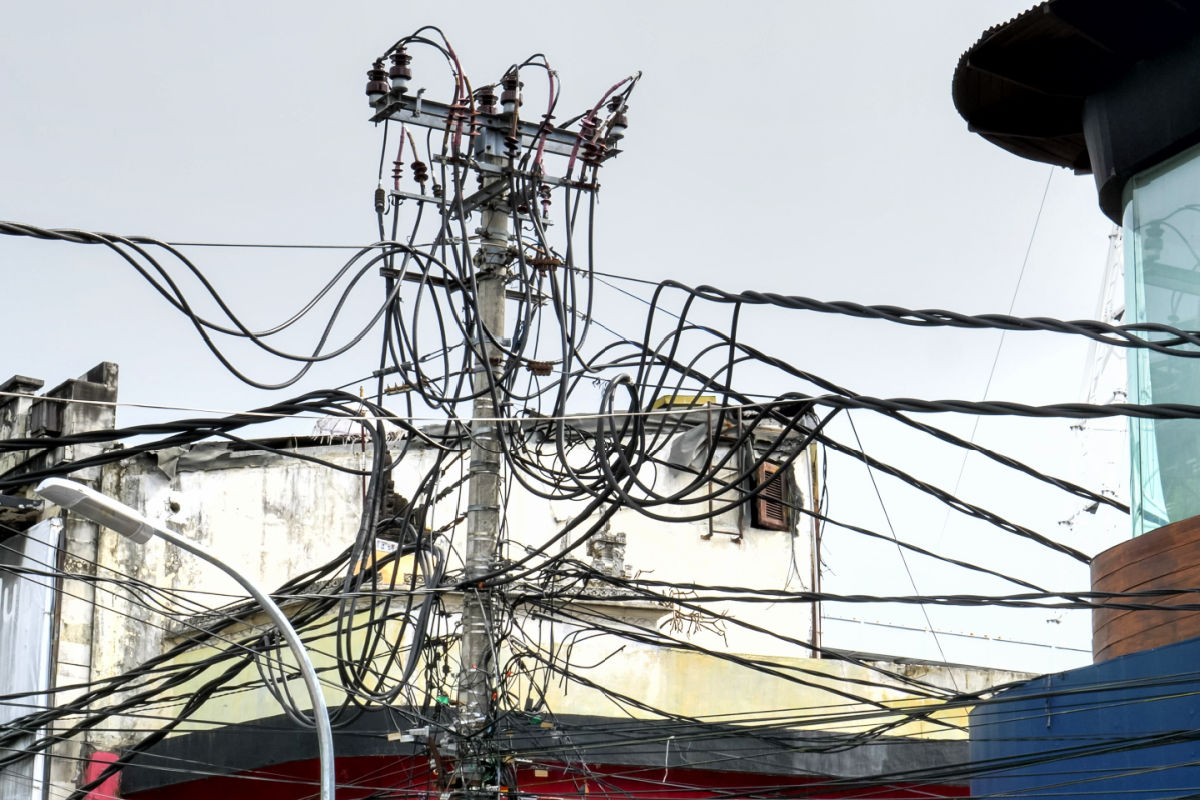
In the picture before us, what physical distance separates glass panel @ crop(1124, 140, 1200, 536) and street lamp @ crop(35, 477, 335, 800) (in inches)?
219

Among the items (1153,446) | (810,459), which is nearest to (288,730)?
(1153,446)

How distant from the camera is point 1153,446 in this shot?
1045cm

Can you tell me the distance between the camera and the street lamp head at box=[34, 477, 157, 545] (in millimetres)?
8039

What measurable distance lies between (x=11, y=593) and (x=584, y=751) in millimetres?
8500

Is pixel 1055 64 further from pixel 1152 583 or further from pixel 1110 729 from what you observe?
pixel 1110 729

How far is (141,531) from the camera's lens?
28.1ft

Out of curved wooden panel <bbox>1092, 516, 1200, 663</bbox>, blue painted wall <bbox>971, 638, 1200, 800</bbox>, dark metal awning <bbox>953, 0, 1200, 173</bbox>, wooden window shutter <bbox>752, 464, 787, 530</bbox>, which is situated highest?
dark metal awning <bbox>953, 0, 1200, 173</bbox>

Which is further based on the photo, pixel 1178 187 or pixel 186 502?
pixel 186 502

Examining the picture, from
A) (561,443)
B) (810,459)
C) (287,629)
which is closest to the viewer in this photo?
(287,629)

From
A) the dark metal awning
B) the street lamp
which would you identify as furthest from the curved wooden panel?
the street lamp

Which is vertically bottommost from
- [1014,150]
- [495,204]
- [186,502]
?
[186,502]

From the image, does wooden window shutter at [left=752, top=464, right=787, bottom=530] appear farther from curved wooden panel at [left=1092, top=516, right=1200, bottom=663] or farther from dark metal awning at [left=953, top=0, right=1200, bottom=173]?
curved wooden panel at [left=1092, top=516, right=1200, bottom=663]

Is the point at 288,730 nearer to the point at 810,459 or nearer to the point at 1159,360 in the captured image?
the point at 1159,360

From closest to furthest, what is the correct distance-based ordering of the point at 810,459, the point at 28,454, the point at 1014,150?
the point at 1014,150 < the point at 28,454 < the point at 810,459
